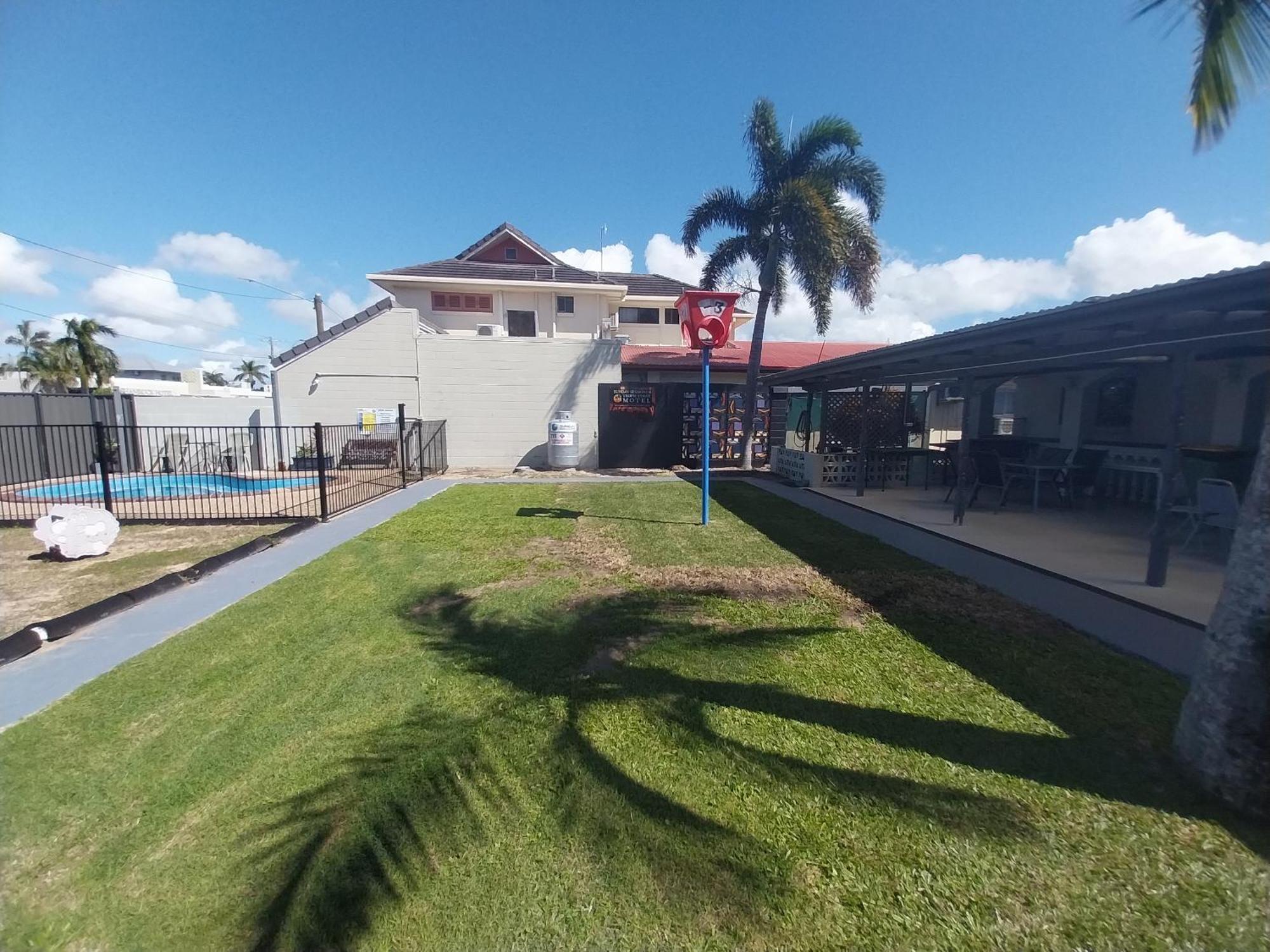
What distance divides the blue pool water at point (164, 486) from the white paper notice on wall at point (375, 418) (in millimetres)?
1850

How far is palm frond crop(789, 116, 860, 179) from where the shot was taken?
1412cm

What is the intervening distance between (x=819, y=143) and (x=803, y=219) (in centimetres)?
253

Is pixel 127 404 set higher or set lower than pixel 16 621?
higher

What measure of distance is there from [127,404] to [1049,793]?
20829mm

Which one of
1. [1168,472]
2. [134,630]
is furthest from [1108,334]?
[134,630]

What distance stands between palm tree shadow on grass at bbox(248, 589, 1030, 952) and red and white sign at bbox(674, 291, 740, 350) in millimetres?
5816

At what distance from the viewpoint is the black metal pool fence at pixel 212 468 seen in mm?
9758

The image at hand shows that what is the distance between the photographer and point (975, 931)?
193 cm

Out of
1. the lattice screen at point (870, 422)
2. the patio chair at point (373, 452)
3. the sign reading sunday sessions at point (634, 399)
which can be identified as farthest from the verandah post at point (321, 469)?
the lattice screen at point (870, 422)

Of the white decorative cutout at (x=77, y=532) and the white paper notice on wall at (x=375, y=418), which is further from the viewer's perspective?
the white paper notice on wall at (x=375, y=418)

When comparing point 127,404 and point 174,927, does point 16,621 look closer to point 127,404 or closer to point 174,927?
point 174,927

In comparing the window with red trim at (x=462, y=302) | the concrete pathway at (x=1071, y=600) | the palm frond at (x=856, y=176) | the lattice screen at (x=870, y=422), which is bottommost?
the concrete pathway at (x=1071, y=600)

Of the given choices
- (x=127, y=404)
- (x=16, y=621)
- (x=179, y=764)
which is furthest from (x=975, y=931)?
(x=127, y=404)

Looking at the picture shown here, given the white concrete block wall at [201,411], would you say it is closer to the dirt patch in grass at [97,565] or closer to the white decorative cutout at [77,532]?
the dirt patch in grass at [97,565]
